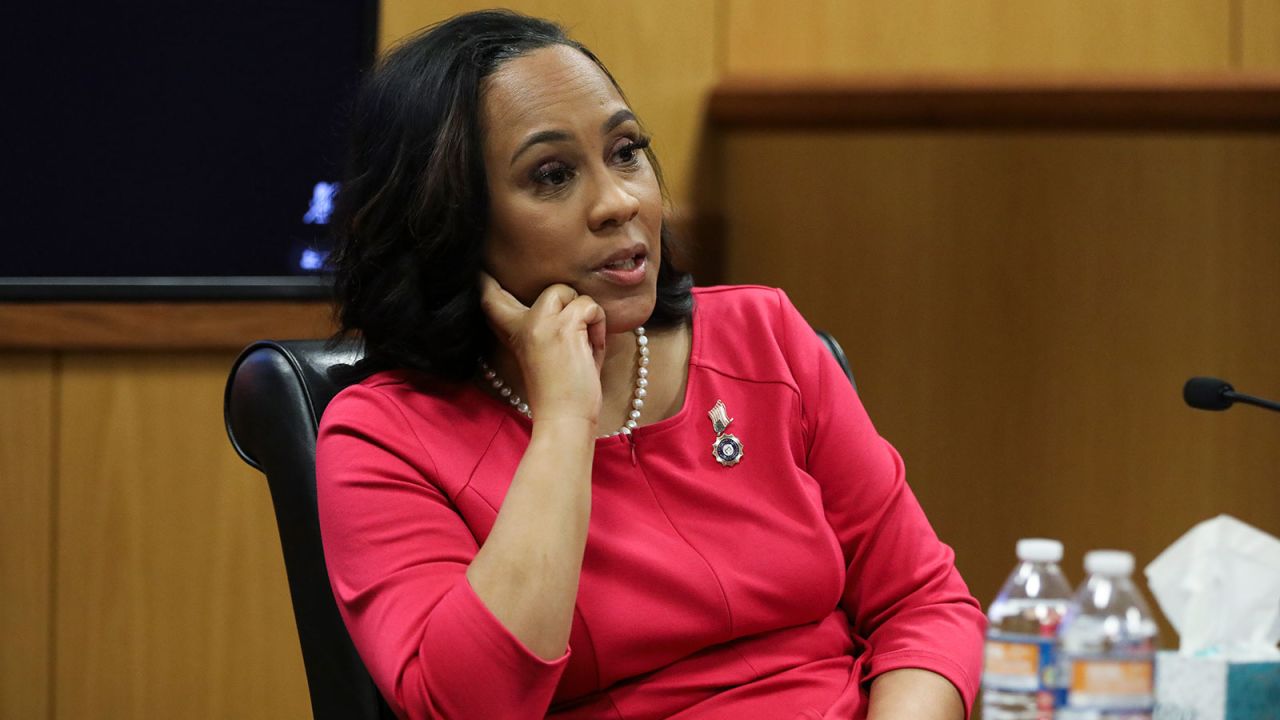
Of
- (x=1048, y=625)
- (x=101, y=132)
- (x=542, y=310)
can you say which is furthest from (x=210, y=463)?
(x=1048, y=625)

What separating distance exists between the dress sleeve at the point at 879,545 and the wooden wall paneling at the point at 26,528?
58.6 inches

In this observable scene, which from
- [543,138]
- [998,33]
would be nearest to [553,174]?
[543,138]

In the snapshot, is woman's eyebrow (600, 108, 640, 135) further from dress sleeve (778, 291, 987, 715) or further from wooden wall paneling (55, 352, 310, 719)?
wooden wall paneling (55, 352, 310, 719)

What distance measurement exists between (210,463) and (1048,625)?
1.71 metres

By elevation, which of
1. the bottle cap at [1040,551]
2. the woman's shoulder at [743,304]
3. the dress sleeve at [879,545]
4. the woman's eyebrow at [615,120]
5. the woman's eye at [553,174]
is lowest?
the dress sleeve at [879,545]

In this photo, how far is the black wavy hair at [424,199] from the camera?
133 centimetres

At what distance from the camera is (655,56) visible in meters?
2.41

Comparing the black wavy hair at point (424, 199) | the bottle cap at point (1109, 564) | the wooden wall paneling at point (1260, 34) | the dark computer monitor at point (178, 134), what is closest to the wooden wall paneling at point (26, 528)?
the dark computer monitor at point (178, 134)

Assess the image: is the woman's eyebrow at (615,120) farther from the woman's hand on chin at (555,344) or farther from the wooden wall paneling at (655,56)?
the wooden wall paneling at (655,56)

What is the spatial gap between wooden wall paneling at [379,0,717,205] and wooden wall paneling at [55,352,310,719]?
745mm

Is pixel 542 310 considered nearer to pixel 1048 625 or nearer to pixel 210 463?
pixel 1048 625

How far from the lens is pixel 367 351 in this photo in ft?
4.62

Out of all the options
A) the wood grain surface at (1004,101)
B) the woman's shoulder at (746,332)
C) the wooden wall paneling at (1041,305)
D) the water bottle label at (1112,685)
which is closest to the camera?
the water bottle label at (1112,685)

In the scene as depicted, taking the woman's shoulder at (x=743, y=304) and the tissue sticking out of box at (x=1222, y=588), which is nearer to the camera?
the tissue sticking out of box at (x=1222, y=588)
